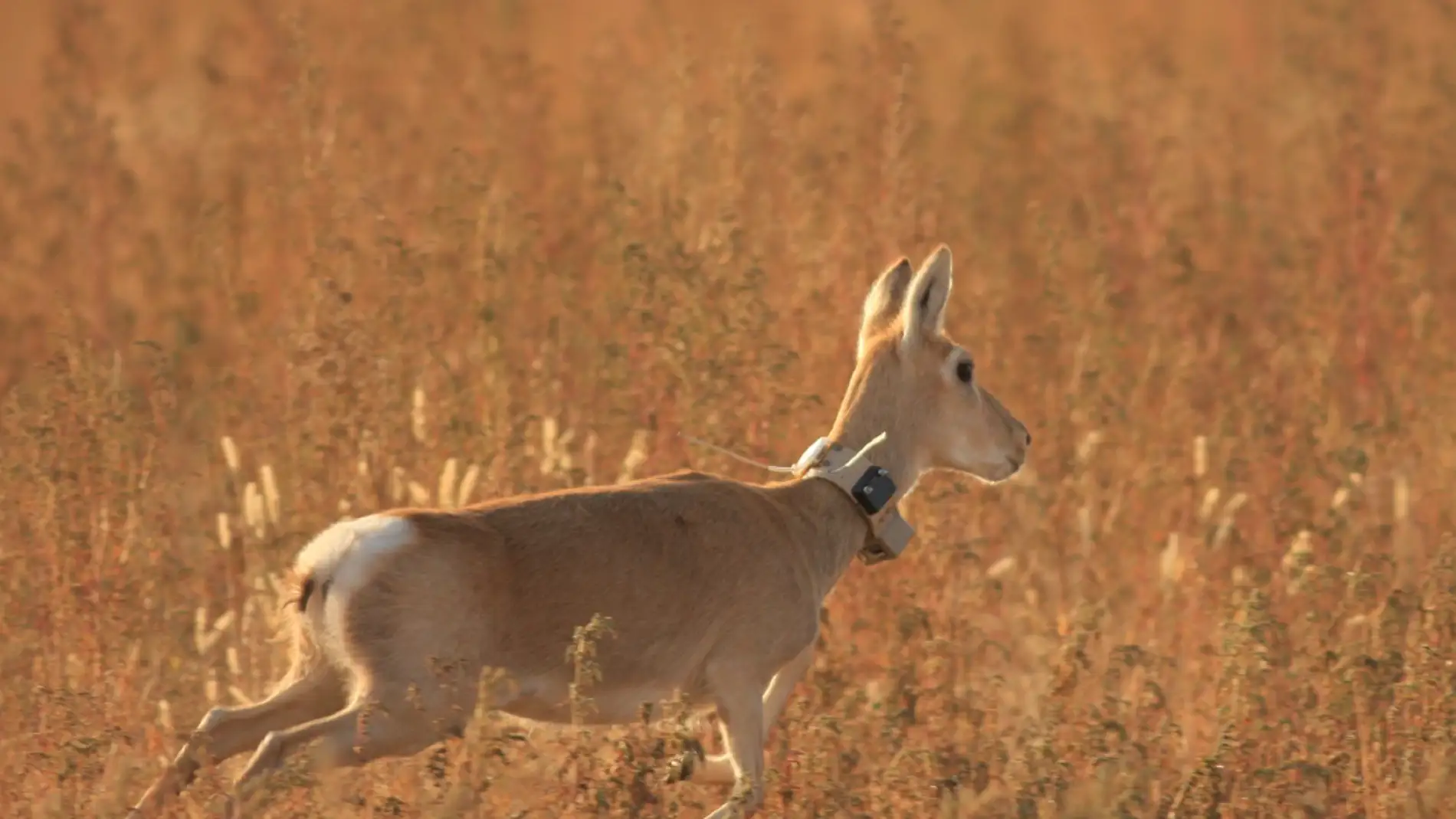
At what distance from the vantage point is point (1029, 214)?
997 centimetres

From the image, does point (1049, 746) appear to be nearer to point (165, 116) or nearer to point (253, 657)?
point (253, 657)

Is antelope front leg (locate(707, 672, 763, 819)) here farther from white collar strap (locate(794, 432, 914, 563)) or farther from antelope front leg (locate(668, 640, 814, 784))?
white collar strap (locate(794, 432, 914, 563))

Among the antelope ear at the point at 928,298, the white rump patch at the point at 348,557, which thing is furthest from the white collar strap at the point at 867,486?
the white rump patch at the point at 348,557

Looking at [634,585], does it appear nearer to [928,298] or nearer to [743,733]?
[743,733]

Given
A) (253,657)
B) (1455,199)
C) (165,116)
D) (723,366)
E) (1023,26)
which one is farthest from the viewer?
(165,116)

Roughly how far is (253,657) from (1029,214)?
4573 mm

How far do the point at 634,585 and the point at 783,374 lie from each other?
2037mm

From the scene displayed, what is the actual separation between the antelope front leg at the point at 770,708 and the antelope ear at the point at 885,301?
108 centimetres

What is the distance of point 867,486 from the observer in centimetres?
614

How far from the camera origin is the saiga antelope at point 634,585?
5.14m

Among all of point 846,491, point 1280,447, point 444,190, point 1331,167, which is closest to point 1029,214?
point 1331,167

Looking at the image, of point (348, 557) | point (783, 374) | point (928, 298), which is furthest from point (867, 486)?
point (348, 557)

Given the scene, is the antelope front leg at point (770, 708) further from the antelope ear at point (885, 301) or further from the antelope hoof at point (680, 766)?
the antelope ear at point (885, 301)

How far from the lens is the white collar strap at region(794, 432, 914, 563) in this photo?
615 cm
